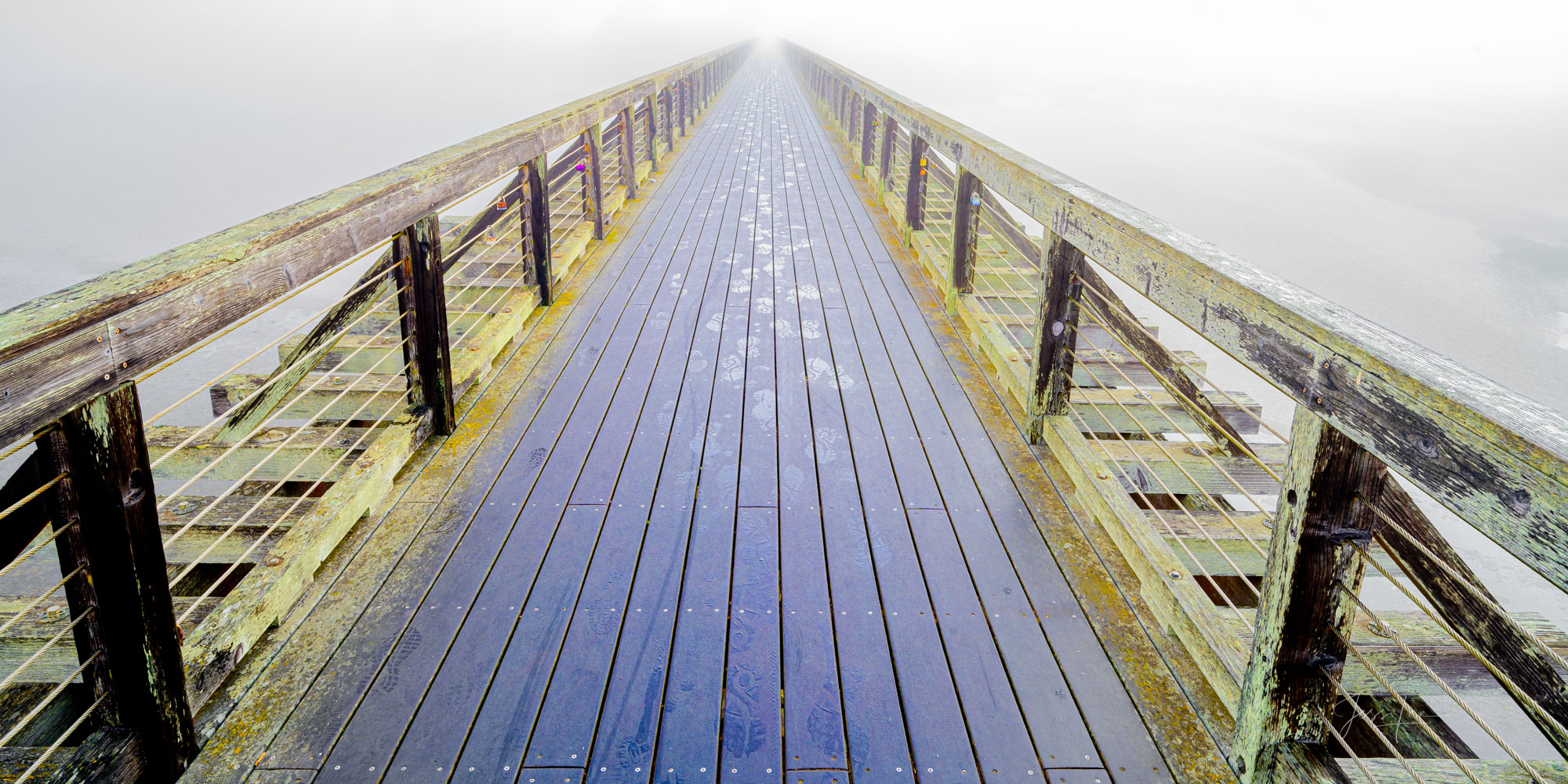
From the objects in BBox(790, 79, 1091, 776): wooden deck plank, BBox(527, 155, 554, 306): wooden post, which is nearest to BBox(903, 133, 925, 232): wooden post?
BBox(527, 155, 554, 306): wooden post

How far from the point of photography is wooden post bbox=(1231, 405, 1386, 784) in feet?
4.18

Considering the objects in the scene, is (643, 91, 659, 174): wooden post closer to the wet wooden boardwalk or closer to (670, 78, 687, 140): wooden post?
(670, 78, 687, 140): wooden post

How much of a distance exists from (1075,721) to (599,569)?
1198 mm

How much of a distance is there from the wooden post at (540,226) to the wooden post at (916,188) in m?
2.21

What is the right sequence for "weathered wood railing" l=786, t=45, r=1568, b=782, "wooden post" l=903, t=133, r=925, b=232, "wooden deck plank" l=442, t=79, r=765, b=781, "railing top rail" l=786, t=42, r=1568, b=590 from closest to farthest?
"railing top rail" l=786, t=42, r=1568, b=590
"weathered wood railing" l=786, t=45, r=1568, b=782
"wooden deck plank" l=442, t=79, r=765, b=781
"wooden post" l=903, t=133, r=925, b=232

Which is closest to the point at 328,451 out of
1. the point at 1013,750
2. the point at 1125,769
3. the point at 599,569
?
the point at 599,569

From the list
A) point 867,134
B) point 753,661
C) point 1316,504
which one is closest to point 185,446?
point 753,661

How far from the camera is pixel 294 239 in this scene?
1687mm

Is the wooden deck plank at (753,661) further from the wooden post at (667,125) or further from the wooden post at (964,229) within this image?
the wooden post at (667,125)

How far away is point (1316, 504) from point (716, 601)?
1.29 m

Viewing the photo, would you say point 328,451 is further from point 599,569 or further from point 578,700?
point 578,700

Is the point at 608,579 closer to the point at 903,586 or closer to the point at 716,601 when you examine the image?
the point at 716,601

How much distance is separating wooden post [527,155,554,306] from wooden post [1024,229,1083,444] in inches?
91.5

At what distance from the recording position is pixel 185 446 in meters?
2.06
